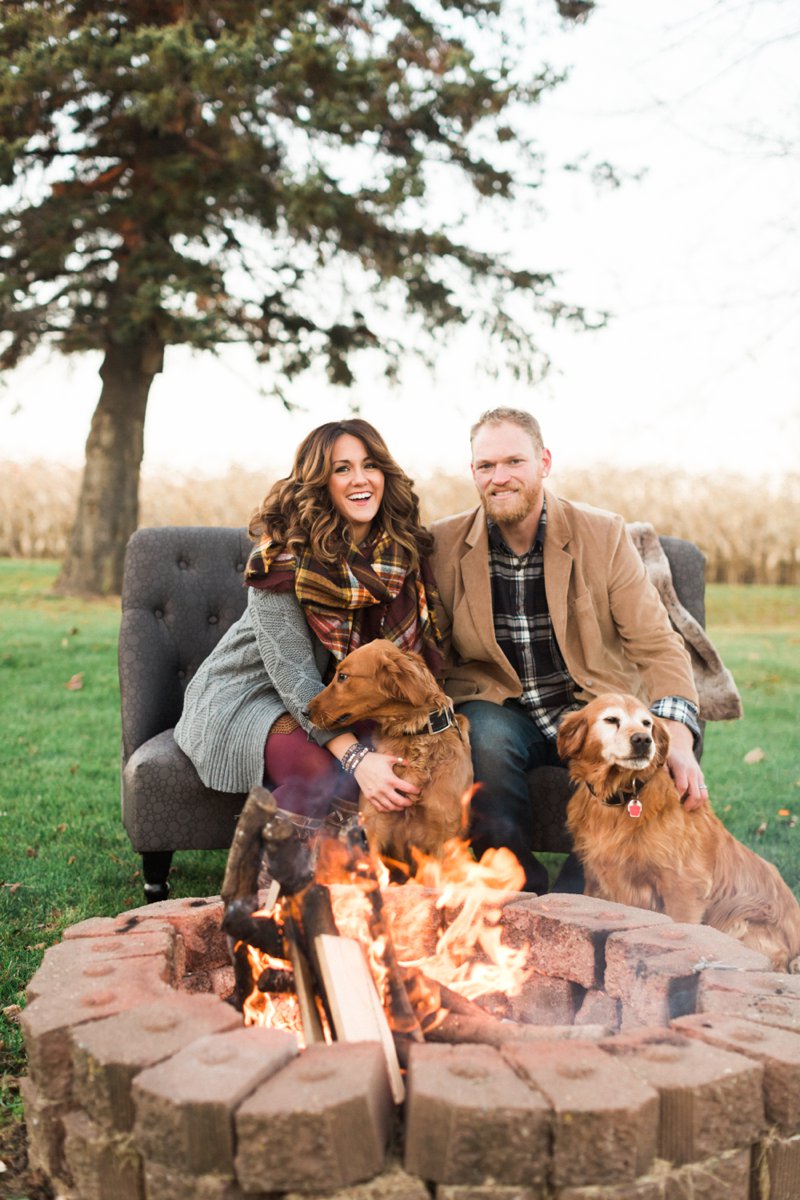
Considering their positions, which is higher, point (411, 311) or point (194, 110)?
point (194, 110)

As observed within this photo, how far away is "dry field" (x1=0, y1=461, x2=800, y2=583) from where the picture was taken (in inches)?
559

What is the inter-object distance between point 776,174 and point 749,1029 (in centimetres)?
813

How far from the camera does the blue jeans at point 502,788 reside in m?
3.69

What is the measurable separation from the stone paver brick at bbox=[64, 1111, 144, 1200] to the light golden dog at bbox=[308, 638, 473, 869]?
1764mm

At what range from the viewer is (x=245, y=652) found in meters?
3.84

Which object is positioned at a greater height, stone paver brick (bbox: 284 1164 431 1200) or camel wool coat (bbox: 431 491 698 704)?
camel wool coat (bbox: 431 491 698 704)

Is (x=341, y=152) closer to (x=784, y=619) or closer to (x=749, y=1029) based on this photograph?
(x=784, y=619)

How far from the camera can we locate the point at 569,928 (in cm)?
264

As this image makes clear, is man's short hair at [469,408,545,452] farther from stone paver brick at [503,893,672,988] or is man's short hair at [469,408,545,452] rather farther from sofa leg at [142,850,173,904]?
sofa leg at [142,850,173,904]

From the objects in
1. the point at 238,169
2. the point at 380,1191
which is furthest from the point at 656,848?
the point at 238,169

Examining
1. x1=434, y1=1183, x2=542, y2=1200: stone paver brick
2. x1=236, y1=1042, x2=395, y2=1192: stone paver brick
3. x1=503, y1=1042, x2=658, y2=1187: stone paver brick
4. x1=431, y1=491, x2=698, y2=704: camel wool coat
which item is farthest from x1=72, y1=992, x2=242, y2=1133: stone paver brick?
x1=431, y1=491, x2=698, y2=704: camel wool coat

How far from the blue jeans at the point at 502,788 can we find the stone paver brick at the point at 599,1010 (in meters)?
1.00

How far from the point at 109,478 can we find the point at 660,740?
397 inches

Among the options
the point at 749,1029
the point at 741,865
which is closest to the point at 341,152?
the point at 741,865
